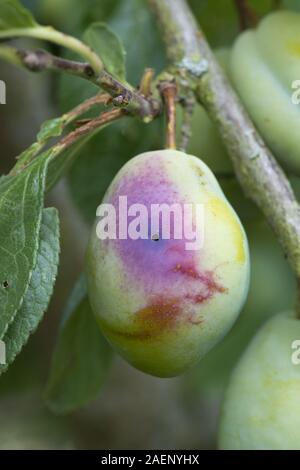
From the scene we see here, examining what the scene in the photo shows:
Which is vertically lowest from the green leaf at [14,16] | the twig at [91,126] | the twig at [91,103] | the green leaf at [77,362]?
the green leaf at [77,362]

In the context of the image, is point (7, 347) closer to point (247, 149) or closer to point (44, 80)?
point (247, 149)

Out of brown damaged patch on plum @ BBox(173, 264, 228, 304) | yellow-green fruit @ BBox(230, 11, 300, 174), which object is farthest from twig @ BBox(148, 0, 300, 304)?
brown damaged patch on plum @ BBox(173, 264, 228, 304)

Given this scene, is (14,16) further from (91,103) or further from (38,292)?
(38,292)

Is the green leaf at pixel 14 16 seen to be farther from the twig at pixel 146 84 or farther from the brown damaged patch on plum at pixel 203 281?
the brown damaged patch on plum at pixel 203 281

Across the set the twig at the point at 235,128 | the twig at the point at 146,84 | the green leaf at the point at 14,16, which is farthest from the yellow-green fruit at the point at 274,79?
the green leaf at the point at 14,16

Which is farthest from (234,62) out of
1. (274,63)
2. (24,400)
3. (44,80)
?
(24,400)

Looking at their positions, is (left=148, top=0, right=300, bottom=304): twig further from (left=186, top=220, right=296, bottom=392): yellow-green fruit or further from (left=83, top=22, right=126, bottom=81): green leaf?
(left=186, top=220, right=296, bottom=392): yellow-green fruit
